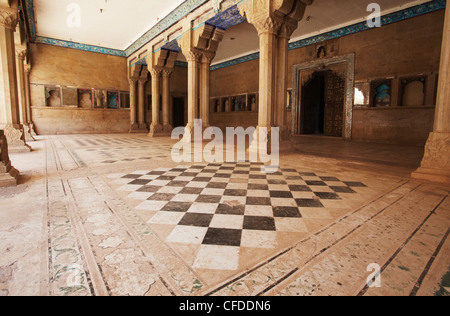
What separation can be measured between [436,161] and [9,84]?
9.41 metres

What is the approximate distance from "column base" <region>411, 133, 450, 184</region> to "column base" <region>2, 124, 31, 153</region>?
878 cm

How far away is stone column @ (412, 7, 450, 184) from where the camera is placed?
366cm

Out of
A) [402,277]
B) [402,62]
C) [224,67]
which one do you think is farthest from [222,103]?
[402,277]

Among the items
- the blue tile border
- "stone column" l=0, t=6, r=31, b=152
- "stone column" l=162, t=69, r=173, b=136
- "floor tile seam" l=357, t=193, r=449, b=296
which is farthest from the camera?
"stone column" l=162, t=69, r=173, b=136

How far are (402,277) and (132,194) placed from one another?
2.62 metres

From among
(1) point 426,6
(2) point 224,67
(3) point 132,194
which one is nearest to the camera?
(3) point 132,194

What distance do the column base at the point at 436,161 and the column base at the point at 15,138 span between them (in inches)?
346

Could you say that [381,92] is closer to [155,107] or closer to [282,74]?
[282,74]

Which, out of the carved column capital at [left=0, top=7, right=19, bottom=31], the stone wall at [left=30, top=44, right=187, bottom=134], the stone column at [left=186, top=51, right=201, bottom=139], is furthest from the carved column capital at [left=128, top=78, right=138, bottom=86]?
the carved column capital at [left=0, top=7, right=19, bottom=31]

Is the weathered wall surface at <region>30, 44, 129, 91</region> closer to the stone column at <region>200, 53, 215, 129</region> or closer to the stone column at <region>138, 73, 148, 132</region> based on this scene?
the stone column at <region>138, 73, 148, 132</region>

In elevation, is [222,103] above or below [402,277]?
above

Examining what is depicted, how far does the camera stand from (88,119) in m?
14.7
